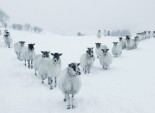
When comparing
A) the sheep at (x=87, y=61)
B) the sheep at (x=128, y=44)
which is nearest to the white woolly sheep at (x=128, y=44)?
the sheep at (x=128, y=44)

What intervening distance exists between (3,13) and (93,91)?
9765 centimetres

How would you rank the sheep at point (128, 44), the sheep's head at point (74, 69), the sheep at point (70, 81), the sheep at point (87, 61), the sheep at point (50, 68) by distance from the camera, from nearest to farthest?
1. the sheep's head at point (74, 69)
2. the sheep at point (70, 81)
3. the sheep at point (50, 68)
4. the sheep at point (87, 61)
5. the sheep at point (128, 44)

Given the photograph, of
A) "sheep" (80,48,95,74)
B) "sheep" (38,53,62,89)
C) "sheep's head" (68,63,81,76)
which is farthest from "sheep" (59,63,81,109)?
"sheep" (80,48,95,74)

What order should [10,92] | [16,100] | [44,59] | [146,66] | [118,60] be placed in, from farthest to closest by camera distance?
[118,60]
[146,66]
[44,59]
[10,92]
[16,100]

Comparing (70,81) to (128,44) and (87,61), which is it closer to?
(87,61)

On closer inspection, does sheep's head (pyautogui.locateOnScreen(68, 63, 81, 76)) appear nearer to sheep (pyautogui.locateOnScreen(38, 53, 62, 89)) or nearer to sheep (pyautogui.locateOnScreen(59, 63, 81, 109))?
sheep (pyautogui.locateOnScreen(59, 63, 81, 109))

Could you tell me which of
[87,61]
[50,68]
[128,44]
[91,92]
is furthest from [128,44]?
[50,68]

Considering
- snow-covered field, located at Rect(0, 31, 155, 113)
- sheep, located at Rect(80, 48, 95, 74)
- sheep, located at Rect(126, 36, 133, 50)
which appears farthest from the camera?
sheep, located at Rect(126, 36, 133, 50)

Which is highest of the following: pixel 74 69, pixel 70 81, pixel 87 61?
pixel 74 69

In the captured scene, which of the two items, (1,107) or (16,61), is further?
(16,61)

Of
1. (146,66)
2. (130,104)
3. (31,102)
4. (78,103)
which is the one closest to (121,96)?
(130,104)

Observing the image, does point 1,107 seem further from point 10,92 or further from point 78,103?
point 78,103

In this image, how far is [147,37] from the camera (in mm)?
53562

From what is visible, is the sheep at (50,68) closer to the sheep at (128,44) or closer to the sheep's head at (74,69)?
the sheep's head at (74,69)
